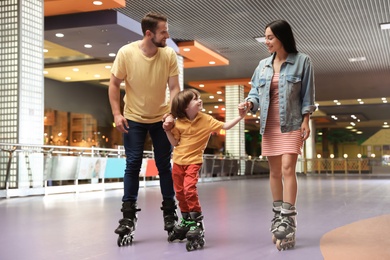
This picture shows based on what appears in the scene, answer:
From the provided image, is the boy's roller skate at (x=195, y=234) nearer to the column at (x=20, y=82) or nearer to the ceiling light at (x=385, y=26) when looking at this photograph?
the column at (x=20, y=82)

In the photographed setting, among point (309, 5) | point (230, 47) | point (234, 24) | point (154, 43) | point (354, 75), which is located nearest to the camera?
point (154, 43)

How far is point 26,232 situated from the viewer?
3592 mm

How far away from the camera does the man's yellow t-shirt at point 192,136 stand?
120 inches

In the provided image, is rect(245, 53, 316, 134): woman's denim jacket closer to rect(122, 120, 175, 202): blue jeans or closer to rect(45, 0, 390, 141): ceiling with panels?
Answer: rect(122, 120, 175, 202): blue jeans

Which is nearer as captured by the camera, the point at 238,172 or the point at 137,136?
the point at 137,136

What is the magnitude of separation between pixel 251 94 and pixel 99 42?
31.5 ft

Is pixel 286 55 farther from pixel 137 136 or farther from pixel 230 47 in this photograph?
pixel 230 47

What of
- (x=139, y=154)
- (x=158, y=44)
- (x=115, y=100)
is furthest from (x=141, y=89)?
(x=139, y=154)

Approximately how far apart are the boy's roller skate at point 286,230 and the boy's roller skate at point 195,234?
1.35 feet

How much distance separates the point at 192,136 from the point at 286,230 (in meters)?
0.77

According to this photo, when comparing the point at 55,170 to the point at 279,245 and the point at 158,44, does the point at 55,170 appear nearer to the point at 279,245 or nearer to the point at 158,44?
the point at 158,44

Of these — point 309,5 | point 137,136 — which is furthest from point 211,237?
point 309,5

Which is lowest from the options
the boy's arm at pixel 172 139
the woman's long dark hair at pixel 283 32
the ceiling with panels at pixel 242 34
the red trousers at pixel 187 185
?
the red trousers at pixel 187 185

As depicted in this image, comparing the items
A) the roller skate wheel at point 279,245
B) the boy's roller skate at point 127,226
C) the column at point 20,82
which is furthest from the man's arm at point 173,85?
the column at point 20,82
